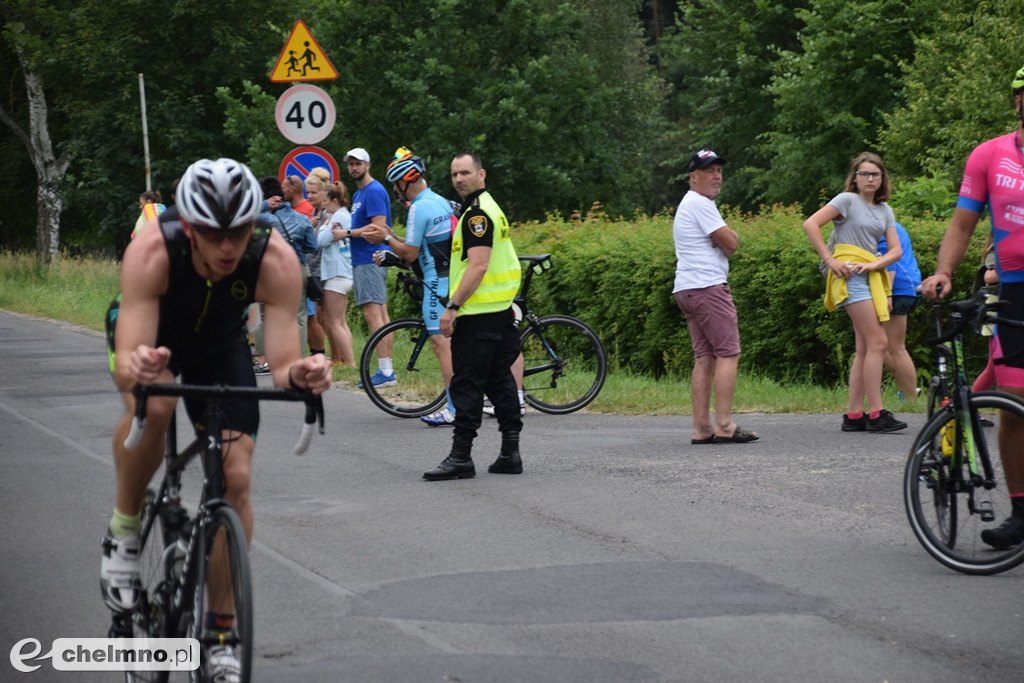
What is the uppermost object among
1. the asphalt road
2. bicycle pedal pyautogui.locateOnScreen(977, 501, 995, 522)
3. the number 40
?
the number 40

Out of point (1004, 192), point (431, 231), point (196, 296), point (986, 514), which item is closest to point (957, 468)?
point (986, 514)

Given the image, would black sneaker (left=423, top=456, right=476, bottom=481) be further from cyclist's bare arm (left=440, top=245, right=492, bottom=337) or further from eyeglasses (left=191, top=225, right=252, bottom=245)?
eyeglasses (left=191, top=225, right=252, bottom=245)

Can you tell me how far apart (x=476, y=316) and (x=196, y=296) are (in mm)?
4248

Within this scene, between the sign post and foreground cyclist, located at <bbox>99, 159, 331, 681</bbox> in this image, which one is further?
the sign post

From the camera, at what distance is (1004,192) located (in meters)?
6.26

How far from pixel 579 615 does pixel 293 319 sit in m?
1.74

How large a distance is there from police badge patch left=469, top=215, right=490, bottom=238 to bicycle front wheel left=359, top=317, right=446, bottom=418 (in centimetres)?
303

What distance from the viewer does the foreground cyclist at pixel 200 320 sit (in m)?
4.18

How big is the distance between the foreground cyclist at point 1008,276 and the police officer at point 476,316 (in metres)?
3.10

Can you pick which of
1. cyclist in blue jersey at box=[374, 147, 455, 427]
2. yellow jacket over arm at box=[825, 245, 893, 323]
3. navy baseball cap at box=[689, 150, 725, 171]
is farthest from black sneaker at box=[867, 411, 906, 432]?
cyclist in blue jersey at box=[374, 147, 455, 427]

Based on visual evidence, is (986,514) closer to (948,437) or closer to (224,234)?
(948,437)

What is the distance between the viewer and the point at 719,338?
32.1 ft

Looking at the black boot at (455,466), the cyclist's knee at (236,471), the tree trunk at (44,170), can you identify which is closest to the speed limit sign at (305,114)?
the black boot at (455,466)

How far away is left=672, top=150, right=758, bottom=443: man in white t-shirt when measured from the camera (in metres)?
9.77
